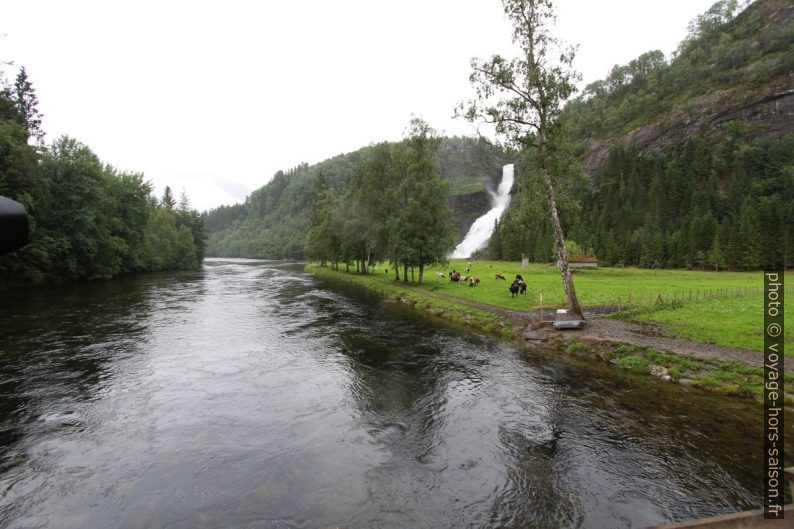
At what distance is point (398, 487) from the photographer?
10320 mm

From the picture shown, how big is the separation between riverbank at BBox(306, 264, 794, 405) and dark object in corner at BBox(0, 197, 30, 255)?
19.9m

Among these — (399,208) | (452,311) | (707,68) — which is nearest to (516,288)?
(452,311)

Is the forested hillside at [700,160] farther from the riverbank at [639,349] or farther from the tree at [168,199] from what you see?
the tree at [168,199]

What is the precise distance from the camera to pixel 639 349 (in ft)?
63.8

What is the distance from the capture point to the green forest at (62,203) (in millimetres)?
43312

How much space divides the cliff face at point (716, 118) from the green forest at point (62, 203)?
Result: 10861cm

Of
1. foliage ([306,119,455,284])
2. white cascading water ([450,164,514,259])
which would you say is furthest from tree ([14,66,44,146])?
white cascading water ([450,164,514,259])

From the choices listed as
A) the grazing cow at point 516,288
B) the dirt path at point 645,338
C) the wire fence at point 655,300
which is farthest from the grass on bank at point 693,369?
the grazing cow at point 516,288

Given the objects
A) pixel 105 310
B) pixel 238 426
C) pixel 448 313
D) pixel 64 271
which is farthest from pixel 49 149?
pixel 238 426

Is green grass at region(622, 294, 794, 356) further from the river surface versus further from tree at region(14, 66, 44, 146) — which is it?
tree at region(14, 66, 44, 146)

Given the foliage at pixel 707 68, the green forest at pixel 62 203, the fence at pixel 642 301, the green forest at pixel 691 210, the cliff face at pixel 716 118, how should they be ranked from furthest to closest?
the foliage at pixel 707 68 < the cliff face at pixel 716 118 < the green forest at pixel 691 210 < the green forest at pixel 62 203 < the fence at pixel 642 301

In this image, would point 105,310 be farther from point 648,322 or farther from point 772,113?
point 772,113

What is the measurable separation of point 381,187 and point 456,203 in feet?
461

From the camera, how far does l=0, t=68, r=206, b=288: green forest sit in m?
43.3
